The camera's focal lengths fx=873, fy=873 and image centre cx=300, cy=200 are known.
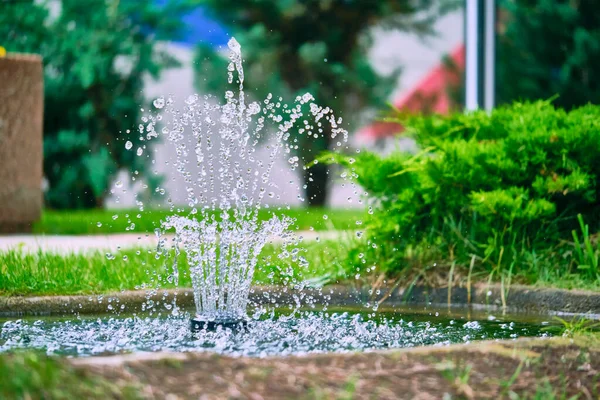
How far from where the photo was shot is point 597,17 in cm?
792

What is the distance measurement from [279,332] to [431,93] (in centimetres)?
838

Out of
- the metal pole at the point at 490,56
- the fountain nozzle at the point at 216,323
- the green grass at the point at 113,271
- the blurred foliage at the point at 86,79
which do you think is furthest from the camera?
the blurred foliage at the point at 86,79

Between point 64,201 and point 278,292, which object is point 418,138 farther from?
point 64,201

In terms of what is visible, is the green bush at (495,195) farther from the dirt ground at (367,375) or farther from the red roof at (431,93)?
the red roof at (431,93)

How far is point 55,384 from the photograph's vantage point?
1.48 metres

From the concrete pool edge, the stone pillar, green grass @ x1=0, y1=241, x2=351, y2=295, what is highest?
the stone pillar

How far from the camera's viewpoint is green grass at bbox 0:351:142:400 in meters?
1.47

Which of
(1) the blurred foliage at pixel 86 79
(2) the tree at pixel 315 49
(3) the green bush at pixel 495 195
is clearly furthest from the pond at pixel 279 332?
Answer: (2) the tree at pixel 315 49

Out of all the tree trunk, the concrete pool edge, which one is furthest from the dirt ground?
the tree trunk

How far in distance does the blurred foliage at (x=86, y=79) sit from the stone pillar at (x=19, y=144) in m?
2.90

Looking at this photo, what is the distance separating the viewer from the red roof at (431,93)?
10.5 meters

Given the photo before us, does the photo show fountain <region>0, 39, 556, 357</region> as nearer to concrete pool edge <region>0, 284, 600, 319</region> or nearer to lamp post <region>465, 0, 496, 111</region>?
concrete pool edge <region>0, 284, 600, 319</region>

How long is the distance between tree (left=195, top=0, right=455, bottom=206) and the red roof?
0.28m

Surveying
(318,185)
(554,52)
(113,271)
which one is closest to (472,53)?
(554,52)
